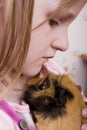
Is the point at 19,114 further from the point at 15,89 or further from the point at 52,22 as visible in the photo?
the point at 52,22

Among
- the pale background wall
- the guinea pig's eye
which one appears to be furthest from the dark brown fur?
the pale background wall

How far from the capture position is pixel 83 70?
4.43ft

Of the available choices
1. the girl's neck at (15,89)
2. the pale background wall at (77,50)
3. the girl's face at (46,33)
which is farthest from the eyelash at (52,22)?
the pale background wall at (77,50)

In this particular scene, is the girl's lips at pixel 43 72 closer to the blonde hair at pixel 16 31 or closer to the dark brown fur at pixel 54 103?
the dark brown fur at pixel 54 103

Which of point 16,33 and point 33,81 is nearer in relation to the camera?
point 16,33

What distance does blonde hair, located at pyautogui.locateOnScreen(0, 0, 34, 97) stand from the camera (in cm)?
42

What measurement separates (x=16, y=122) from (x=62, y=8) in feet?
0.67

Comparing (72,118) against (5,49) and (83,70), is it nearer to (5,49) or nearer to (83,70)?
A: (5,49)

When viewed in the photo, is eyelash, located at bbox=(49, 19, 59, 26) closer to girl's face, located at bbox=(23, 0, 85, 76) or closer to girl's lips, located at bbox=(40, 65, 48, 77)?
girl's face, located at bbox=(23, 0, 85, 76)

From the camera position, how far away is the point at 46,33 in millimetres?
471

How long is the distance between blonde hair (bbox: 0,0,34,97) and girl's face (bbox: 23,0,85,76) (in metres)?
0.02

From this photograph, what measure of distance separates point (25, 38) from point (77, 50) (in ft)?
2.83

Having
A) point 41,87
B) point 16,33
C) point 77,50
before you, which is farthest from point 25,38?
point 77,50

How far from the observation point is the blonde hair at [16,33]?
1.38 feet
